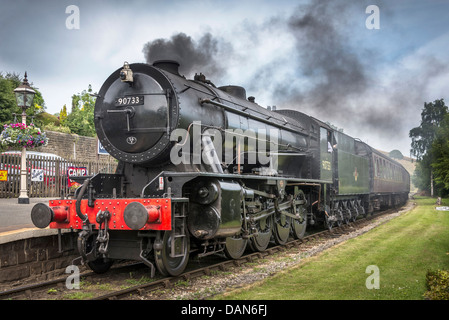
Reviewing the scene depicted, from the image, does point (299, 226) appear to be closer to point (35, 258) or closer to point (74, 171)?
point (35, 258)

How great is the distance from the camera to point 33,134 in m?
12.4

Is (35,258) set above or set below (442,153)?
below

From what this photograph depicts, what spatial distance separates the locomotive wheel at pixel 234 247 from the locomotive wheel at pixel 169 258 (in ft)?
3.88

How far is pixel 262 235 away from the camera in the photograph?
340 inches

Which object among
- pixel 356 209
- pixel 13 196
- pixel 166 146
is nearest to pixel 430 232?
pixel 356 209

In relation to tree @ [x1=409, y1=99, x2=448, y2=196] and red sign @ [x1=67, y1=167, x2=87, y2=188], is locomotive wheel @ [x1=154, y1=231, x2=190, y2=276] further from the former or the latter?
tree @ [x1=409, y1=99, x2=448, y2=196]

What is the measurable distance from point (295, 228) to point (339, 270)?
3.59 m

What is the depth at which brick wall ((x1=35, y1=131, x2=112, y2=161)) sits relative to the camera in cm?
2461

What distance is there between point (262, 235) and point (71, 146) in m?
20.7

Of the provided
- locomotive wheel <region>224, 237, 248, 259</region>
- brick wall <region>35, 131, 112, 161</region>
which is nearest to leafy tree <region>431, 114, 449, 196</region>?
locomotive wheel <region>224, 237, 248, 259</region>

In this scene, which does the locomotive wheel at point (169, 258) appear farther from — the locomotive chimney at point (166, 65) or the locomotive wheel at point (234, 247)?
the locomotive chimney at point (166, 65)

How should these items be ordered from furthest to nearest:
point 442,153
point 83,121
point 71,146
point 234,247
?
1. point 83,121
2. point 71,146
3. point 442,153
4. point 234,247

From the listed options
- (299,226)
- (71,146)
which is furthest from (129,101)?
(71,146)
